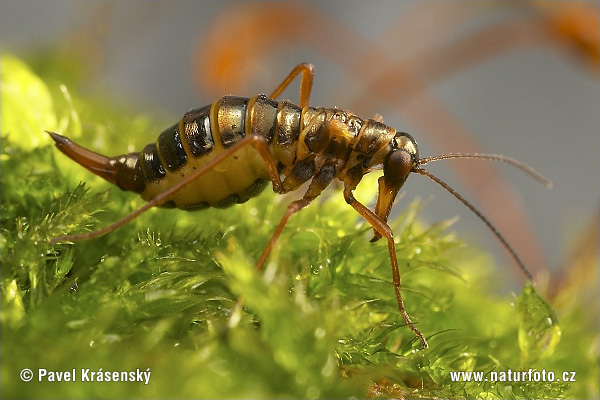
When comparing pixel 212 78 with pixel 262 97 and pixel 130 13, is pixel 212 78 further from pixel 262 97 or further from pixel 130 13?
pixel 262 97

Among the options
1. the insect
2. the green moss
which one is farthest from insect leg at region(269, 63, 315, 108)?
the green moss

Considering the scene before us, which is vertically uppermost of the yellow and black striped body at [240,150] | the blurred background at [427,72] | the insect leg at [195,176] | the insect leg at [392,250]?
the blurred background at [427,72]

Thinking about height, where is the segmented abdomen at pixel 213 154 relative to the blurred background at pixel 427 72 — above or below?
below

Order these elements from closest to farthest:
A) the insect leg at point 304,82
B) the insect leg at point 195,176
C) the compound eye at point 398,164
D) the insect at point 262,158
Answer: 1. the insect leg at point 195,176
2. the insect at point 262,158
3. the compound eye at point 398,164
4. the insect leg at point 304,82

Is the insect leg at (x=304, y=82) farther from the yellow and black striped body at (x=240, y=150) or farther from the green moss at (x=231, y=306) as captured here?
the green moss at (x=231, y=306)

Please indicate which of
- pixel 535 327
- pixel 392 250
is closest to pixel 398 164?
pixel 392 250

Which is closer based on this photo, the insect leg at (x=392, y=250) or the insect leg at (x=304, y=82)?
the insect leg at (x=392, y=250)

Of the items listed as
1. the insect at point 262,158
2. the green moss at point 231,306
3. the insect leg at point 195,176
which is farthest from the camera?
the insect at point 262,158

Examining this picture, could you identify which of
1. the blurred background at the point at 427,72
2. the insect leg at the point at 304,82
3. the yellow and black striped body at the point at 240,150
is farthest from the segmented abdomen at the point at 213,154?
the blurred background at the point at 427,72
